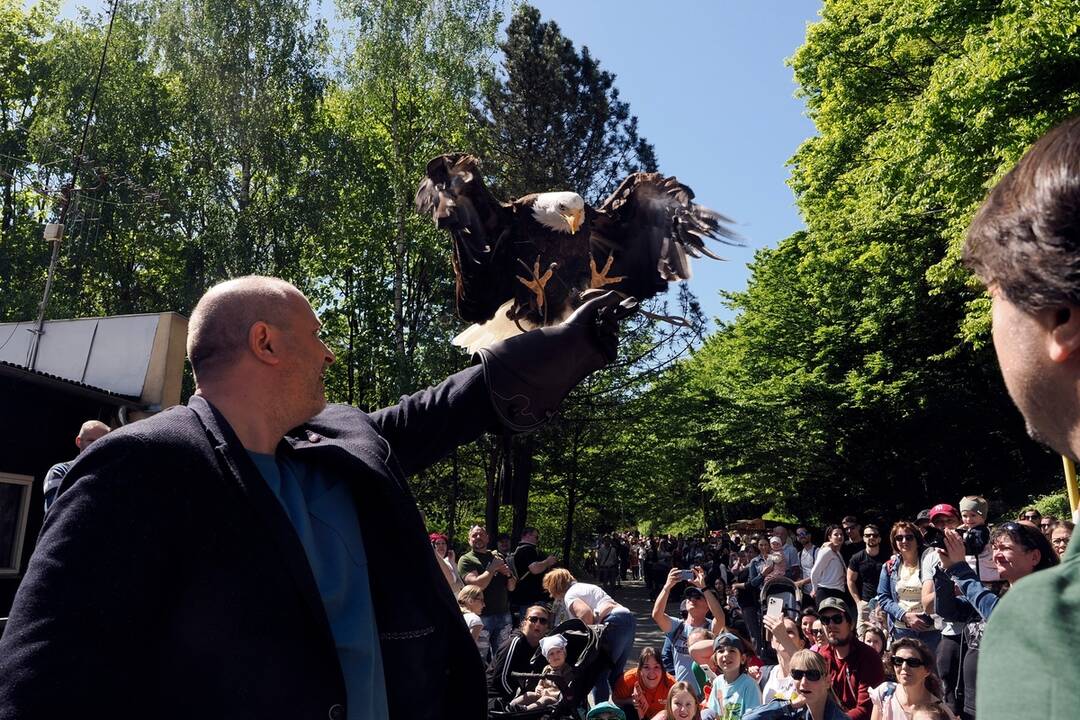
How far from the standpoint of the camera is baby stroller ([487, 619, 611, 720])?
241 inches

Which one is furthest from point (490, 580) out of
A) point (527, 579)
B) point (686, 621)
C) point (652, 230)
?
→ point (652, 230)

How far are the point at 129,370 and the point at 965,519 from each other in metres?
9.21

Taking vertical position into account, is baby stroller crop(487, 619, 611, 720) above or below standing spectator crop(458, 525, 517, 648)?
below

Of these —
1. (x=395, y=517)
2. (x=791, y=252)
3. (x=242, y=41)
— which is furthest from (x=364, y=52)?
(x=395, y=517)

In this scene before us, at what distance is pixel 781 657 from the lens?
23.2 ft

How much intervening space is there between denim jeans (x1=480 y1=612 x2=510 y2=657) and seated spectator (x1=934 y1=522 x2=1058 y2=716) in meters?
4.35

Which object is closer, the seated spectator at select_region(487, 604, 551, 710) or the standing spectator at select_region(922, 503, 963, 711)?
the seated spectator at select_region(487, 604, 551, 710)

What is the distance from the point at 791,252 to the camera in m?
25.6

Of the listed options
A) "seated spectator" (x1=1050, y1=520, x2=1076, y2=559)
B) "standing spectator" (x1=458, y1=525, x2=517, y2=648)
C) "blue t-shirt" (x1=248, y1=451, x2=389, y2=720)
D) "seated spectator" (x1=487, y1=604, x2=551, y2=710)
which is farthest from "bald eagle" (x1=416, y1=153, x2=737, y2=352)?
"standing spectator" (x1=458, y1=525, x2=517, y2=648)

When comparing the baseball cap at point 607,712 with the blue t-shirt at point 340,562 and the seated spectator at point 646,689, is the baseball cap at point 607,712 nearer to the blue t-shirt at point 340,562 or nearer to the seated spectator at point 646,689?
the seated spectator at point 646,689

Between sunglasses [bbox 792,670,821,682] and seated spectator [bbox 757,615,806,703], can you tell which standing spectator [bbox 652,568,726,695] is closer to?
seated spectator [bbox 757,615,806,703]

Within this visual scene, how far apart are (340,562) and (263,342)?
46 centimetres

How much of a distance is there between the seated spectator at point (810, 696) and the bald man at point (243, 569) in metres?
4.12

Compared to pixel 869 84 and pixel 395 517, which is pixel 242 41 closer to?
pixel 869 84
